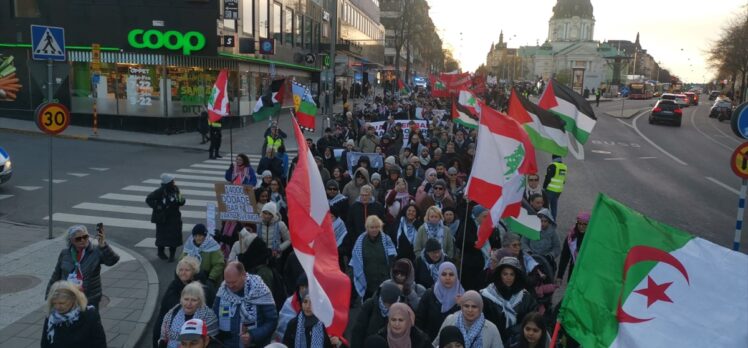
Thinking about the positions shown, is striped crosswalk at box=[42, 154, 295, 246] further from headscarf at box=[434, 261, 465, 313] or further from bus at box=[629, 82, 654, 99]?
bus at box=[629, 82, 654, 99]

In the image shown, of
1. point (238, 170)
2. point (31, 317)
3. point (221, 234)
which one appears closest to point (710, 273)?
point (221, 234)

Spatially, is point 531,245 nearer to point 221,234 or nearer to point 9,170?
point 221,234

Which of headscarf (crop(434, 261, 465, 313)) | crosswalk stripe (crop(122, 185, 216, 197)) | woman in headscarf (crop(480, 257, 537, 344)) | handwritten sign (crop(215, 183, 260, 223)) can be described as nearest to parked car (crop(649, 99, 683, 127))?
crosswalk stripe (crop(122, 185, 216, 197))

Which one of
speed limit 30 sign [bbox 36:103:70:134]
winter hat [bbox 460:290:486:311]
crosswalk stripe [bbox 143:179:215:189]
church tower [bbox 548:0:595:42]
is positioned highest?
church tower [bbox 548:0:595:42]

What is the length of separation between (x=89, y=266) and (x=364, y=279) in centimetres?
296

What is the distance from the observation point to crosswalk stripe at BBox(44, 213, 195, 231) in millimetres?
11781

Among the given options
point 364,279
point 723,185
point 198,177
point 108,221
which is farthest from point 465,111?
point 364,279

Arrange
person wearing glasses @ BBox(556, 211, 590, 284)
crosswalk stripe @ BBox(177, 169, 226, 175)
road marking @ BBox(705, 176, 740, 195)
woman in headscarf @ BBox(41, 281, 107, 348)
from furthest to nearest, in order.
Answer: crosswalk stripe @ BBox(177, 169, 226, 175) → road marking @ BBox(705, 176, 740, 195) → person wearing glasses @ BBox(556, 211, 590, 284) → woman in headscarf @ BBox(41, 281, 107, 348)

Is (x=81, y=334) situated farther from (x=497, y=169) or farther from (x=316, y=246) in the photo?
(x=497, y=169)

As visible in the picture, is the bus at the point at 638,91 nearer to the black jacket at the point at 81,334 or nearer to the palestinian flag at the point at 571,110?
the palestinian flag at the point at 571,110

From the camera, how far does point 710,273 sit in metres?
3.35

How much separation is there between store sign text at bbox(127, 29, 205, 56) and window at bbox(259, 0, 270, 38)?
7.46m

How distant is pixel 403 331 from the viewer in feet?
14.8

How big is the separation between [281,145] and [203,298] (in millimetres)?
8562
